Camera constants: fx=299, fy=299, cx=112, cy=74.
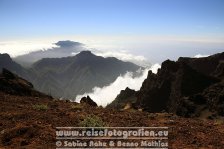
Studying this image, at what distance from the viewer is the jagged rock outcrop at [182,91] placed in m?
107

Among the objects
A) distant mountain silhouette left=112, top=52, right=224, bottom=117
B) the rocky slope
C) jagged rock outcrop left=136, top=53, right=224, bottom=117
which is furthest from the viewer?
jagged rock outcrop left=136, top=53, right=224, bottom=117

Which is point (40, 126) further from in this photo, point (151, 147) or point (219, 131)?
point (219, 131)

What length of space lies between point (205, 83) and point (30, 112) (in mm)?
127933

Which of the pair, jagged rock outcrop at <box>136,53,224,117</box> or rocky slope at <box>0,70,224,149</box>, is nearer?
rocky slope at <box>0,70,224,149</box>

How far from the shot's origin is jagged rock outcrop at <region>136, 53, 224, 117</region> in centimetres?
10744

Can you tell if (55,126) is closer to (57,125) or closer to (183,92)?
(57,125)

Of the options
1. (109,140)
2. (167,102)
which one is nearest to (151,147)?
(109,140)

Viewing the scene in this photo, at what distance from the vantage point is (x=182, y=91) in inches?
5522

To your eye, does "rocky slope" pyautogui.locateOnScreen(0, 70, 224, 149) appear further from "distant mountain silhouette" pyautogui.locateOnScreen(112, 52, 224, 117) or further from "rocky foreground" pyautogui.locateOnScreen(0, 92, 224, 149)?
"distant mountain silhouette" pyautogui.locateOnScreen(112, 52, 224, 117)

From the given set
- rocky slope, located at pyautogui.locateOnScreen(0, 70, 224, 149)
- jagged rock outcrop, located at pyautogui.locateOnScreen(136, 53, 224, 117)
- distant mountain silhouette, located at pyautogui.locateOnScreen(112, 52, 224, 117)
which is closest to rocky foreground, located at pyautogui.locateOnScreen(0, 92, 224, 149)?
rocky slope, located at pyautogui.locateOnScreen(0, 70, 224, 149)

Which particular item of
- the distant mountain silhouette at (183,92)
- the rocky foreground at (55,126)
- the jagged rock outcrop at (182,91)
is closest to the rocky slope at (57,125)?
the rocky foreground at (55,126)

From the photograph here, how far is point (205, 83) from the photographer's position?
449 ft

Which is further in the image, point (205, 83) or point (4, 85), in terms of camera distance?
point (205, 83)

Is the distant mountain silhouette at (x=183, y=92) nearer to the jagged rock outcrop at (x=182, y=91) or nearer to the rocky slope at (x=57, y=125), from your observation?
the jagged rock outcrop at (x=182, y=91)
